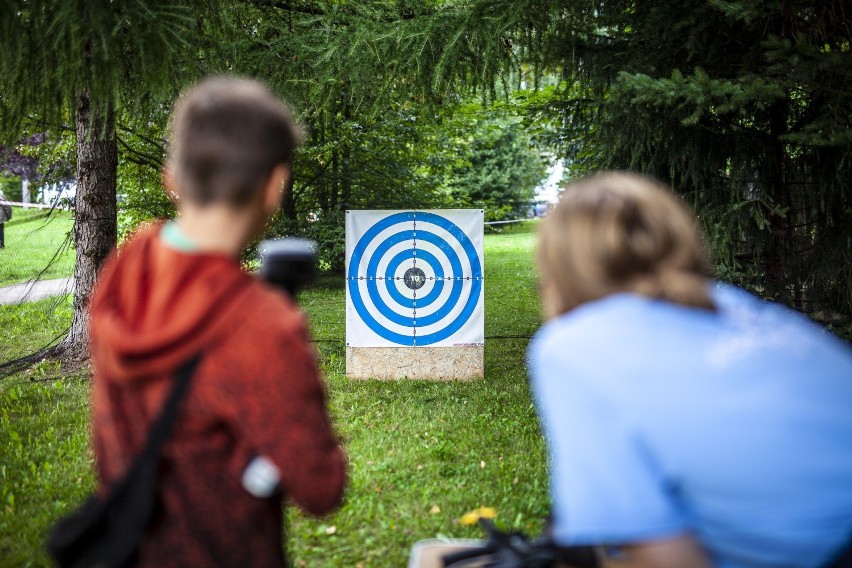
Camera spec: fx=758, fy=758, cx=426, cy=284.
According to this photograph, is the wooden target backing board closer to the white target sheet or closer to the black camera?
the white target sheet

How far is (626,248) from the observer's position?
1206 mm

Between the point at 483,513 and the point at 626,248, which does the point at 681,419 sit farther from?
the point at 483,513

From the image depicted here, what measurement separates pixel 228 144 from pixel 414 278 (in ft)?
15.7

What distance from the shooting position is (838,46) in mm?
4223

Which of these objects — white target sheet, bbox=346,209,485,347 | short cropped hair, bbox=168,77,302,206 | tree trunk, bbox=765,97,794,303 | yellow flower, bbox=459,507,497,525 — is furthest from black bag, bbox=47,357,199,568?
white target sheet, bbox=346,209,485,347

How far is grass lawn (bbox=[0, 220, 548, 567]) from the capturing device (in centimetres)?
327

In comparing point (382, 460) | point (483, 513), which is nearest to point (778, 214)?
point (483, 513)

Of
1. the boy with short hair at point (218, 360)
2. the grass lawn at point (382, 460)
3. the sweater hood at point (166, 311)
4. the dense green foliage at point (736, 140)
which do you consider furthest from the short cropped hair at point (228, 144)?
the dense green foliage at point (736, 140)

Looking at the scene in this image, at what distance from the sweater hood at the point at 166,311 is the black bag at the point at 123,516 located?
47mm

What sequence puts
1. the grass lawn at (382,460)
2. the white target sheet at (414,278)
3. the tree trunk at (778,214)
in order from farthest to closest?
the white target sheet at (414,278)
the tree trunk at (778,214)
the grass lawn at (382,460)

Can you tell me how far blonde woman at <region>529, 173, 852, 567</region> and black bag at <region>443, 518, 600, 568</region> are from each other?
0.13 meters

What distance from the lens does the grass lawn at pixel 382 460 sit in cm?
327

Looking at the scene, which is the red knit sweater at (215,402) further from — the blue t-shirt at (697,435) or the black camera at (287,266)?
the blue t-shirt at (697,435)

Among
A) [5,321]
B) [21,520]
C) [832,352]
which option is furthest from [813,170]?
[5,321]
